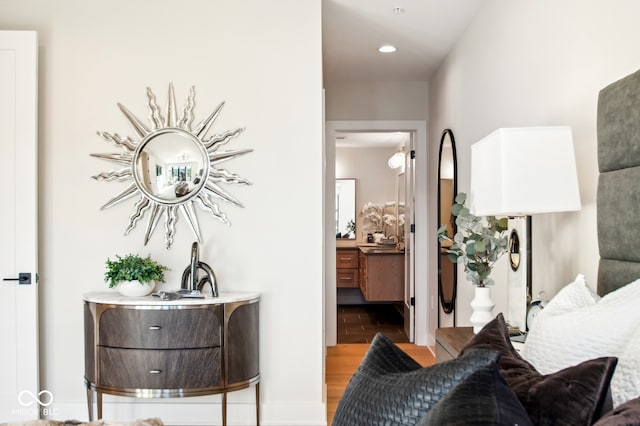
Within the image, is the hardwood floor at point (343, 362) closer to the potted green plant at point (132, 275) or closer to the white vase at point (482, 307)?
the potted green plant at point (132, 275)

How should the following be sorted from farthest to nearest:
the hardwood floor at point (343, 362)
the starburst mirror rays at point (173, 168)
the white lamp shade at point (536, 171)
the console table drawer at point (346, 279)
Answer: the console table drawer at point (346, 279) < the hardwood floor at point (343, 362) < the starburst mirror rays at point (173, 168) < the white lamp shade at point (536, 171)

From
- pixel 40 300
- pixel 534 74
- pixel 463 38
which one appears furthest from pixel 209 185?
pixel 463 38

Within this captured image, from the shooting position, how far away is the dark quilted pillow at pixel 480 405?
70cm

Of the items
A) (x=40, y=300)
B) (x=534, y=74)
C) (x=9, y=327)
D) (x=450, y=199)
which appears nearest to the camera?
(x=534, y=74)

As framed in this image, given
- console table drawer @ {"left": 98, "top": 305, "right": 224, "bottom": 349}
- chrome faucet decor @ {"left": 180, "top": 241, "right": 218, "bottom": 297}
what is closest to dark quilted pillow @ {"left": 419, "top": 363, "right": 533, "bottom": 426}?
console table drawer @ {"left": 98, "top": 305, "right": 224, "bottom": 349}

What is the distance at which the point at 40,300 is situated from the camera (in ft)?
11.6

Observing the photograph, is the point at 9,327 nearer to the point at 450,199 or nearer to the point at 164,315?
the point at 164,315

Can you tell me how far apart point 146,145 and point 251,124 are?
24.6 inches

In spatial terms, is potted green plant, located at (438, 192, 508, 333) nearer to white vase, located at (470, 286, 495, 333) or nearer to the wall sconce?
white vase, located at (470, 286, 495, 333)

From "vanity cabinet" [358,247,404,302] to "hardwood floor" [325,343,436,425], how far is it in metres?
1.73

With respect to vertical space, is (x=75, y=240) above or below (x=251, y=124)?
below

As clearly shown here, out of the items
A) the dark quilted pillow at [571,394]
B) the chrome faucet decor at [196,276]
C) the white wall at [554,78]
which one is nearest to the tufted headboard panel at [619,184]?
the white wall at [554,78]

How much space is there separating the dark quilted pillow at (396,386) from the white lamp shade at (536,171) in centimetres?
106

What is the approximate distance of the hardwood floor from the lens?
4.21 meters
